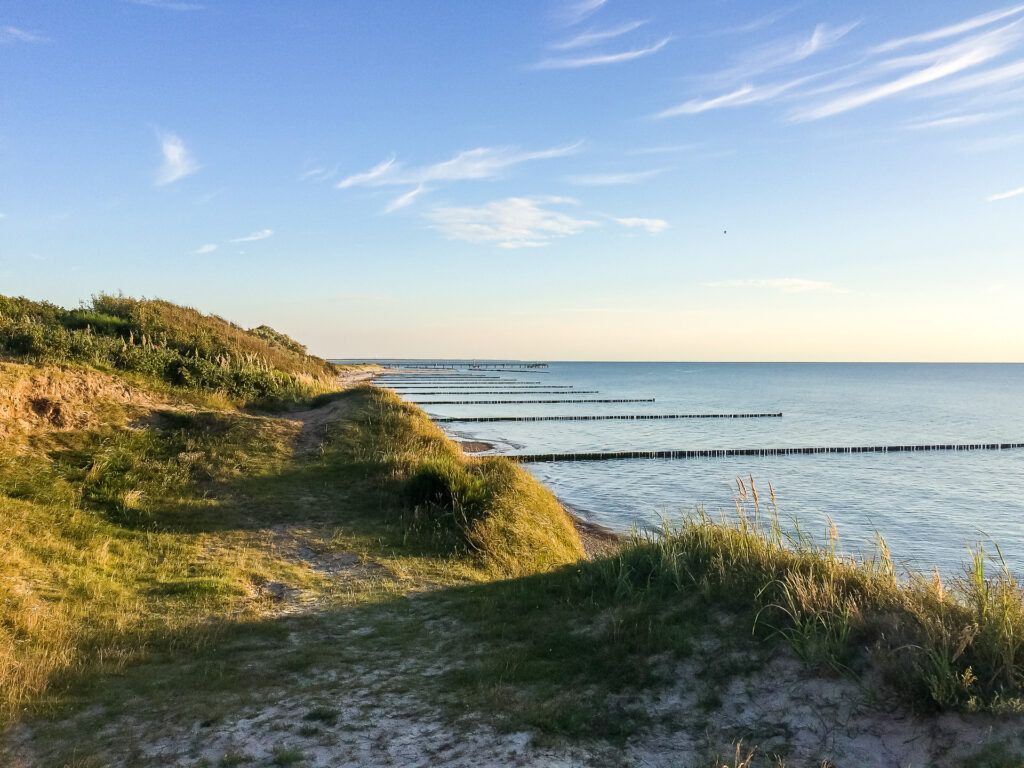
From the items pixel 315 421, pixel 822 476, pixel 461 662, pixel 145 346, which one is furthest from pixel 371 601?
pixel 822 476

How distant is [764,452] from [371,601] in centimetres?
3576

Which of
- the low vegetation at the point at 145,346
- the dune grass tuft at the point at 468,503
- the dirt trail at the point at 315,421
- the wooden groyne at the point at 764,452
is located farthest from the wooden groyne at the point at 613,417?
the dune grass tuft at the point at 468,503

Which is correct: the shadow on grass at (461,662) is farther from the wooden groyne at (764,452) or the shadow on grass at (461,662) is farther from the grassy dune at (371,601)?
the wooden groyne at (764,452)

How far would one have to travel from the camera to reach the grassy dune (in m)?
5.66

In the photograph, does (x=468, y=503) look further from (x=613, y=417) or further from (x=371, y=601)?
(x=613, y=417)

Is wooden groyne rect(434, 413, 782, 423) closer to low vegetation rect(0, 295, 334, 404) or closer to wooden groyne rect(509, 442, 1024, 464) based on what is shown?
wooden groyne rect(509, 442, 1024, 464)

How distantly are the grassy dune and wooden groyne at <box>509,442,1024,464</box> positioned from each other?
20627 millimetres

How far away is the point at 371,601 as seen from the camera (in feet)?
30.3

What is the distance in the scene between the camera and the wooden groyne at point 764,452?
1444 inches

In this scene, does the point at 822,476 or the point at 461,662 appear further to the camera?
the point at 822,476

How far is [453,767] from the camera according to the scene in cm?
499

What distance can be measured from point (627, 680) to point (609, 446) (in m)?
36.1

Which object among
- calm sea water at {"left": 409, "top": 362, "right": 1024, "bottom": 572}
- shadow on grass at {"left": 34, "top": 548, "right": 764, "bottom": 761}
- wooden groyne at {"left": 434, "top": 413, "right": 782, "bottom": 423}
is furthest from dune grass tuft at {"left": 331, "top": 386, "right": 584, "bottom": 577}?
wooden groyne at {"left": 434, "top": 413, "right": 782, "bottom": 423}

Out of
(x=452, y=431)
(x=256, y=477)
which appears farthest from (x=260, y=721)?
(x=452, y=431)
